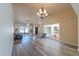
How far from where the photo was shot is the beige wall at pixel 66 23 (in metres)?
3.08

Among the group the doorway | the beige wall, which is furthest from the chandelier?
the doorway

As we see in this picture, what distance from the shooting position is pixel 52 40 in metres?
3.19

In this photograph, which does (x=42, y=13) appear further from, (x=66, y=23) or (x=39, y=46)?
(x=39, y=46)

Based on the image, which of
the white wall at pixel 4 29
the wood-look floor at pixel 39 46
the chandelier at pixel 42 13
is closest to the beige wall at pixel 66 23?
the chandelier at pixel 42 13

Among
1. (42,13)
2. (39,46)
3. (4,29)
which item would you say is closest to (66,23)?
(42,13)

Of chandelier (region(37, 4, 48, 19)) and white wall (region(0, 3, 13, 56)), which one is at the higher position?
chandelier (region(37, 4, 48, 19))

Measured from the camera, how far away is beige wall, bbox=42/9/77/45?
3082 millimetres

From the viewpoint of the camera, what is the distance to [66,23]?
3260mm

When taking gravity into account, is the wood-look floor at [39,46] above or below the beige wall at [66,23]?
below

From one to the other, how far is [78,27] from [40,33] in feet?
3.39

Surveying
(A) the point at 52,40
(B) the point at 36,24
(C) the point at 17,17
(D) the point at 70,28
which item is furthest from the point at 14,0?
(D) the point at 70,28

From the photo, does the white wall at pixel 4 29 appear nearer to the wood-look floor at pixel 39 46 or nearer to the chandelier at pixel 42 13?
the wood-look floor at pixel 39 46

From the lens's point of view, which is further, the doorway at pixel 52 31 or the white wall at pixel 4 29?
the doorway at pixel 52 31

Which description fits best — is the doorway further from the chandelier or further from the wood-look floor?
the chandelier
